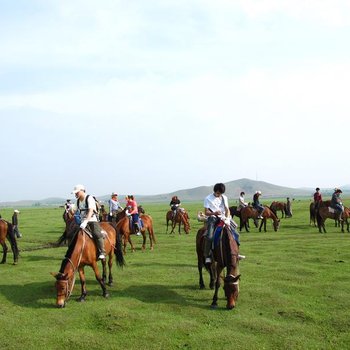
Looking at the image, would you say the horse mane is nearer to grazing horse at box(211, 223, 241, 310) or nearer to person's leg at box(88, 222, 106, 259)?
person's leg at box(88, 222, 106, 259)

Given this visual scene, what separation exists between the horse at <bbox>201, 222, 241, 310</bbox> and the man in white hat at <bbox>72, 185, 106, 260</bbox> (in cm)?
334

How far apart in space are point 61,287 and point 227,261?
4264 millimetres

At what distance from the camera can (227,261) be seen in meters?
10.1

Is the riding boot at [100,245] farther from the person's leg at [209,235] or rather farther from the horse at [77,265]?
the person's leg at [209,235]

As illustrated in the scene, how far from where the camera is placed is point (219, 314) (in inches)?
379

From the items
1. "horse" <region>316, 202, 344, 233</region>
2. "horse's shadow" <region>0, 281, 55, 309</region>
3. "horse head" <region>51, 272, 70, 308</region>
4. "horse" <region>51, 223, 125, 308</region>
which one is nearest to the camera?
"horse head" <region>51, 272, 70, 308</region>

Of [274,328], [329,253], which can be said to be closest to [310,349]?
[274,328]

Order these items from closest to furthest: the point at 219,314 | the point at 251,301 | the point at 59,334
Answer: the point at 59,334 < the point at 219,314 < the point at 251,301

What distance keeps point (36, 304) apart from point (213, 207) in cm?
550

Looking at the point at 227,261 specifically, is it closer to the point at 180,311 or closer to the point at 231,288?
the point at 231,288

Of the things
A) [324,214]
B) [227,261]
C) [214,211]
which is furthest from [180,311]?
[324,214]

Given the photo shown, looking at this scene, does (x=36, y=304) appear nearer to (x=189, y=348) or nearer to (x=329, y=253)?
(x=189, y=348)

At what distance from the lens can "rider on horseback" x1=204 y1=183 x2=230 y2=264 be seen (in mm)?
10836

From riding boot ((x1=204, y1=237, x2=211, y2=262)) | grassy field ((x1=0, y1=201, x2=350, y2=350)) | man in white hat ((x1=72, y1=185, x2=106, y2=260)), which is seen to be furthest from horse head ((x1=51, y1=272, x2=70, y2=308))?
riding boot ((x1=204, y1=237, x2=211, y2=262))
